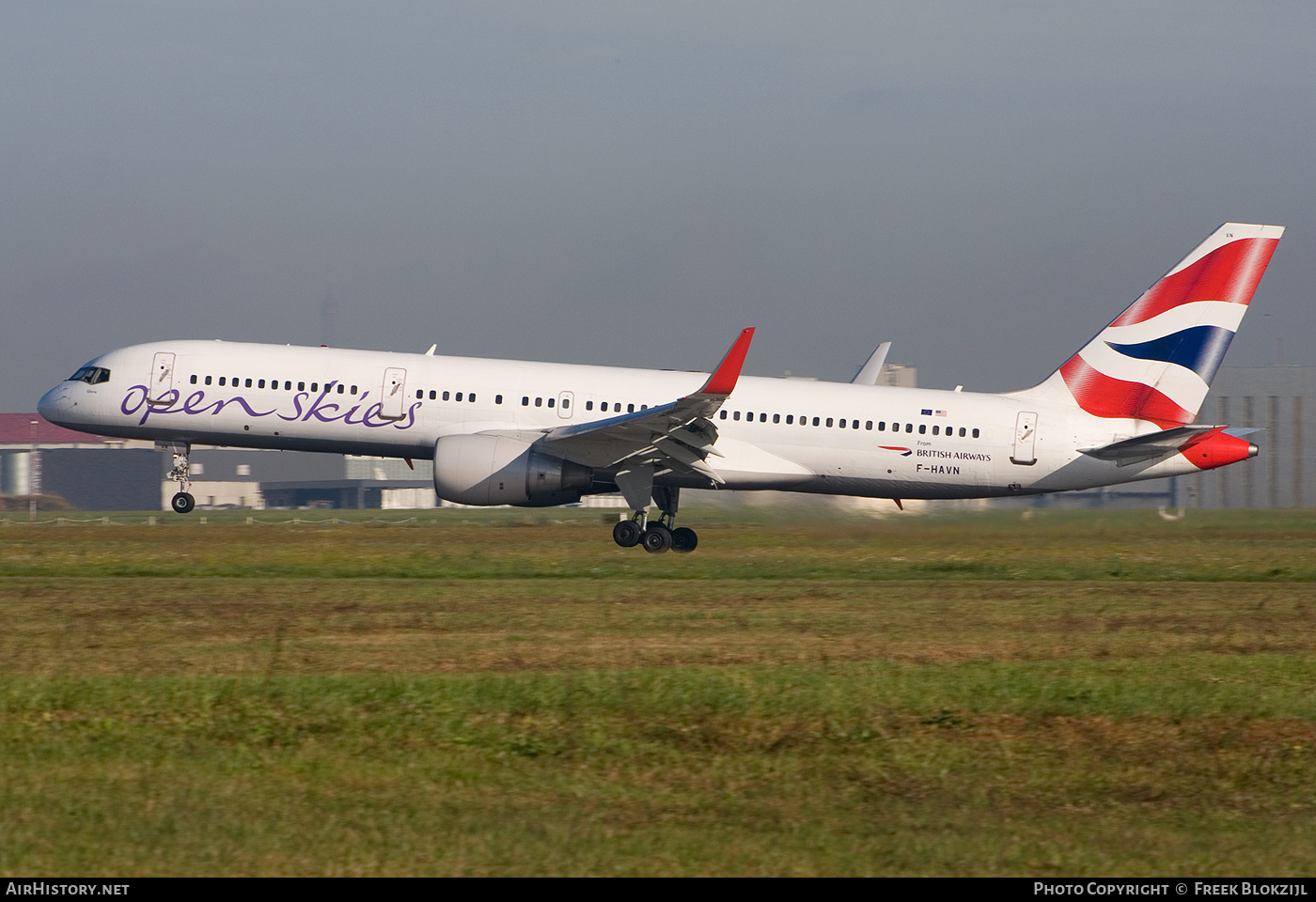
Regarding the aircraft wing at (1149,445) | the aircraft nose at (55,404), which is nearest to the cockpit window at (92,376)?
the aircraft nose at (55,404)

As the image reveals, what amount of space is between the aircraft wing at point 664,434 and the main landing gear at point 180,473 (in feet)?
29.1

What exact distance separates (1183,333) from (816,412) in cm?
762

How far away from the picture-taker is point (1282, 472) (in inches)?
2399

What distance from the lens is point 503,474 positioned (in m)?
25.8

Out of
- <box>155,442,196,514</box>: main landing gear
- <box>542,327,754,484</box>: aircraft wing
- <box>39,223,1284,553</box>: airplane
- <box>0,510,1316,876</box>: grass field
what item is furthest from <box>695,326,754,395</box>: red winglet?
<box>155,442,196,514</box>: main landing gear

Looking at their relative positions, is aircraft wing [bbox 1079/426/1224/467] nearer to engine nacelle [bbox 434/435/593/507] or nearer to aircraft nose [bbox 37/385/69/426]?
engine nacelle [bbox 434/435/593/507]

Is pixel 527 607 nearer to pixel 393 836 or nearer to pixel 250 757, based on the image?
pixel 250 757

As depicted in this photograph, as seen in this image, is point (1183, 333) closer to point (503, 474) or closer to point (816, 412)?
point (816, 412)

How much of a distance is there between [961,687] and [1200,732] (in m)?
2.01

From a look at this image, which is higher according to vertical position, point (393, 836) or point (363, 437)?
point (363, 437)

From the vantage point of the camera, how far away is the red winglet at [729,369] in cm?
2402

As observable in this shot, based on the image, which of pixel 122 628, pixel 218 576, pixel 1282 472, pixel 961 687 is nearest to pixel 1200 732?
pixel 961 687

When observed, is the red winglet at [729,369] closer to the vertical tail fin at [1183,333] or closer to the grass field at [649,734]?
the grass field at [649,734]

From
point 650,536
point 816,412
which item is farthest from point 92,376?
point 816,412
